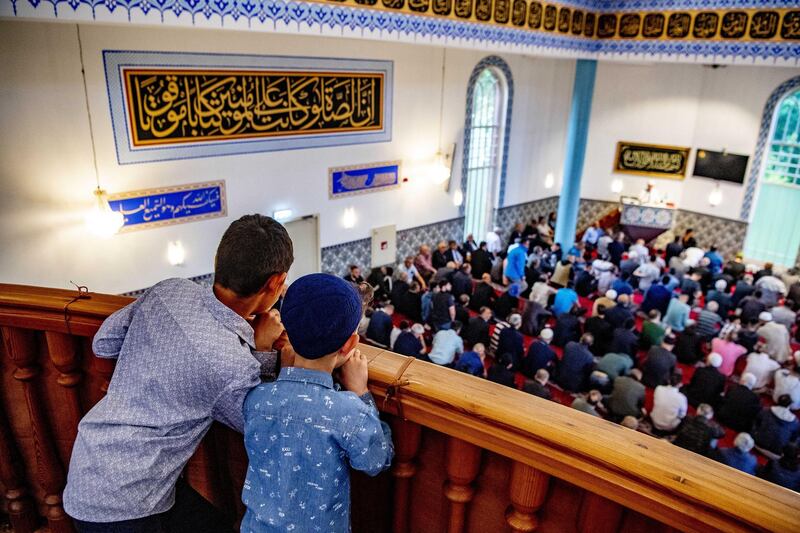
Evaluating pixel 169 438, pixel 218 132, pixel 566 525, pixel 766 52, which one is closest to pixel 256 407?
pixel 169 438

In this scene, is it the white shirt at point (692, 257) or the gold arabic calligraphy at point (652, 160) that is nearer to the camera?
the white shirt at point (692, 257)

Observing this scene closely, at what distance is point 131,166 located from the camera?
22.5ft

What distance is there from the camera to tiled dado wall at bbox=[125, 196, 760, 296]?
9734mm

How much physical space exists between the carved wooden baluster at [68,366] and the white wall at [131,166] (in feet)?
18.9

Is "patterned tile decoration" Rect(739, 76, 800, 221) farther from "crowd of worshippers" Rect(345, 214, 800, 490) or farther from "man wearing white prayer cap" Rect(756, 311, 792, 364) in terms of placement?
"man wearing white prayer cap" Rect(756, 311, 792, 364)

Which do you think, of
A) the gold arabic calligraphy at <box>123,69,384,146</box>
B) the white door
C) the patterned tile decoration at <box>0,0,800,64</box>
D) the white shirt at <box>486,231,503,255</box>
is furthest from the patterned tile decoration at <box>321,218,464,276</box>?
the patterned tile decoration at <box>0,0,800,64</box>

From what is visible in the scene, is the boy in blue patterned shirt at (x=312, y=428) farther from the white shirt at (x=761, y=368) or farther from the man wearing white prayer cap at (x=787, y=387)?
the white shirt at (x=761, y=368)

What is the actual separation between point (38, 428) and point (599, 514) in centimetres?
142

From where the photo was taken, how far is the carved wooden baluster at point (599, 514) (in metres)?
0.95

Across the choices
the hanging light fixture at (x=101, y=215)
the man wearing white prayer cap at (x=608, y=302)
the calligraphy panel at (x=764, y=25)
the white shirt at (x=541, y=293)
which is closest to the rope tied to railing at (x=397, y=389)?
the hanging light fixture at (x=101, y=215)

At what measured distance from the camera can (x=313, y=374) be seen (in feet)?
3.58

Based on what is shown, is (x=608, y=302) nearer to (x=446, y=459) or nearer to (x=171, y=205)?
(x=171, y=205)

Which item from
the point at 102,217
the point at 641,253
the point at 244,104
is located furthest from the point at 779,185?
the point at 102,217

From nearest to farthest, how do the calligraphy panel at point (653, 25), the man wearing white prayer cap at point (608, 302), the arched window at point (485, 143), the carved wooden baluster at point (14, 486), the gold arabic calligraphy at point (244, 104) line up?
the carved wooden baluster at point (14, 486), the gold arabic calligraphy at point (244, 104), the man wearing white prayer cap at point (608, 302), the calligraphy panel at point (653, 25), the arched window at point (485, 143)
